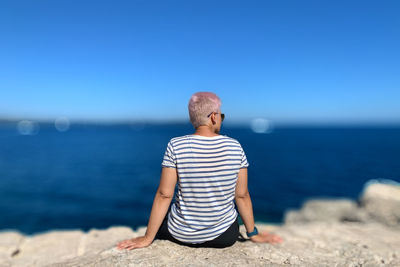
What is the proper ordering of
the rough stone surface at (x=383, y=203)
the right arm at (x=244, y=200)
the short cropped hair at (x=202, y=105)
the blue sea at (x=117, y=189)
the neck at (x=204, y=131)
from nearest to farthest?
the short cropped hair at (x=202, y=105) < the neck at (x=204, y=131) < the right arm at (x=244, y=200) < the rough stone surface at (x=383, y=203) < the blue sea at (x=117, y=189)

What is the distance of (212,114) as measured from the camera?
320 centimetres

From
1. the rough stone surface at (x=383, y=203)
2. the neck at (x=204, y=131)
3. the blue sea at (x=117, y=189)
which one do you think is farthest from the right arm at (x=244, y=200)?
the blue sea at (x=117, y=189)

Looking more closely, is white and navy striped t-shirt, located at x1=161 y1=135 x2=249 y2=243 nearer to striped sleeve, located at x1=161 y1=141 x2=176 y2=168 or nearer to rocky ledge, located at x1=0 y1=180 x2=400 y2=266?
striped sleeve, located at x1=161 y1=141 x2=176 y2=168

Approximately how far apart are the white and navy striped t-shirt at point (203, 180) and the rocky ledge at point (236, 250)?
41 cm

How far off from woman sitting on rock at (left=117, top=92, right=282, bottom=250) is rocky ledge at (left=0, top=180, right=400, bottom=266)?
0.26 m

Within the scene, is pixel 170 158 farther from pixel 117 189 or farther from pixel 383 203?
pixel 117 189

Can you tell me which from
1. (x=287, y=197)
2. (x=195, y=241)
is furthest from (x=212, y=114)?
(x=287, y=197)

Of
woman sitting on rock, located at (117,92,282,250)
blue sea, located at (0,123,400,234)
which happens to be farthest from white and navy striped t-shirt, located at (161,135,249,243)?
blue sea, located at (0,123,400,234)

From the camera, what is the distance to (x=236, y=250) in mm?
3848

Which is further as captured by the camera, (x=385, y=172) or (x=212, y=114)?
(x=385, y=172)

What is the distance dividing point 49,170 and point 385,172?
5619cm

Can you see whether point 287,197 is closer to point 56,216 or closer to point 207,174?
point 56,216

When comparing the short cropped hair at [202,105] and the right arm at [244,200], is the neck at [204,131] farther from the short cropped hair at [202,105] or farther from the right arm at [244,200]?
the right arm at [244,200]

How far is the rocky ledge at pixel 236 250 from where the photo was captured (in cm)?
354
